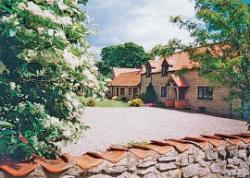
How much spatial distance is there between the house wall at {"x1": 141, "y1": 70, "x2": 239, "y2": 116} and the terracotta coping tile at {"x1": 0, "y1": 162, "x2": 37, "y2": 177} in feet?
78.0

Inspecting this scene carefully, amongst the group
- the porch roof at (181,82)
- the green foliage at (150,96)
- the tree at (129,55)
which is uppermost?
the tree at (129,55)

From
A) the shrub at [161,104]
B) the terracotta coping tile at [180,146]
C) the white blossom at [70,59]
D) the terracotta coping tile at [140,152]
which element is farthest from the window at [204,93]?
the white blossom at [70,59]

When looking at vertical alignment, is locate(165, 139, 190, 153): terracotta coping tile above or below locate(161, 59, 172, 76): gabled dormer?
below

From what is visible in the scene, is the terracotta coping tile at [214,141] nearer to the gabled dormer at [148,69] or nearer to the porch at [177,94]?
the porch at [177,94]

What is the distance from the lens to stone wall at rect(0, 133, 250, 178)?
12.1ft

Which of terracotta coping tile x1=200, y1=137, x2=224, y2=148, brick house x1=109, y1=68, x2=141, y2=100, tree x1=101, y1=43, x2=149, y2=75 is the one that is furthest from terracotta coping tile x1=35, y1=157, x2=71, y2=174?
tree x1=101, y1=43, x2=149, y2=75

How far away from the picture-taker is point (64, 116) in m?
4.06

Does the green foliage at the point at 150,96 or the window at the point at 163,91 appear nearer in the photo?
the window at the point at 163,91

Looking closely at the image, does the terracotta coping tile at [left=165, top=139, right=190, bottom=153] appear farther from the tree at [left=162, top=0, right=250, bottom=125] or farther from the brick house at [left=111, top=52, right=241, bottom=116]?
the brick house at [left=111, top=52, right=241, bottom=116]

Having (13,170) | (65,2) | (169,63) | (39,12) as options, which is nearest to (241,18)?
(65,2)

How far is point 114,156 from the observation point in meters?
4.11

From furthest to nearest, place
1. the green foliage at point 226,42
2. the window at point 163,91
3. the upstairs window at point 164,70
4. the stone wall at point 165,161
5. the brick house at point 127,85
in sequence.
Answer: the brick house at point 127,85 < the upstairs window at point 164,70 < the window at point 163,91 < the green foliage at point 226,42 < the stone wall at point 165,161

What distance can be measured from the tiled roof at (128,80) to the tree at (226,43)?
42.0 m

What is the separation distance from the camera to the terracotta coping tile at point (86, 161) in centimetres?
372
